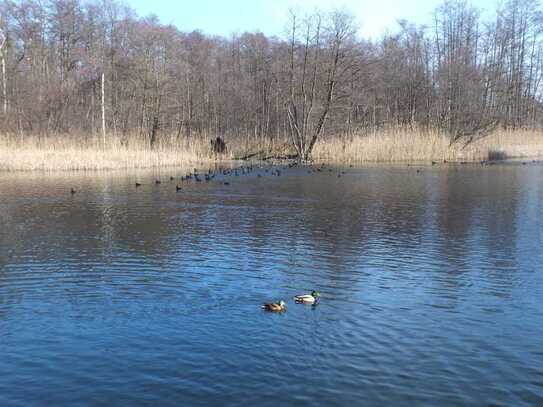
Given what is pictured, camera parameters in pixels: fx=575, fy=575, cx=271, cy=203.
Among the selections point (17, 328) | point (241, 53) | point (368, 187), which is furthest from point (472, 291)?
point (241, 53)

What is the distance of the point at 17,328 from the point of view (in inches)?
281

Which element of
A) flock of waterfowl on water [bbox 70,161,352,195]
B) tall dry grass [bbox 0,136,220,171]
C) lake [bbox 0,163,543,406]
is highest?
tall dry grass [bbox 0,136,220,171]

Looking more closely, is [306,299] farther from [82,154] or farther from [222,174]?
[82,154]

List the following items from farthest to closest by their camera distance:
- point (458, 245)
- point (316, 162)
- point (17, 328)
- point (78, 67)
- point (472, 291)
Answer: point (78, 67) → point (316, 162) → point (458, 245) → point (472, 291) → point (17, 328)

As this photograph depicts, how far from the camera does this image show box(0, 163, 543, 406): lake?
5637mm

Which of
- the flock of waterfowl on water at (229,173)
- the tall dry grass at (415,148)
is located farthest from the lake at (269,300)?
the tall dry grass at (415,148)

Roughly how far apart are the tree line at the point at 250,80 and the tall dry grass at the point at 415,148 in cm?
115

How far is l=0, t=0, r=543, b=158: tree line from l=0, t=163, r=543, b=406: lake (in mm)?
23159

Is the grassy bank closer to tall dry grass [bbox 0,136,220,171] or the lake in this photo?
tall dry grass [bbox 0,136,220,171]

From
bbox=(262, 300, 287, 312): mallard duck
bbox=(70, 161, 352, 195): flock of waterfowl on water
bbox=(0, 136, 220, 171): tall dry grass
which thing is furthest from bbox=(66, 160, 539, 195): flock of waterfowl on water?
bbox=(262, 300, 287, 312): mallard duck

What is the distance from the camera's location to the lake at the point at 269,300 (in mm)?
5637

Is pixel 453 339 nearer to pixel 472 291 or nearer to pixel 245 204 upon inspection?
pixel 472 291

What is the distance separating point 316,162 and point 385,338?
101 ft

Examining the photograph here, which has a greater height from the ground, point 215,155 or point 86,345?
point 215,155
